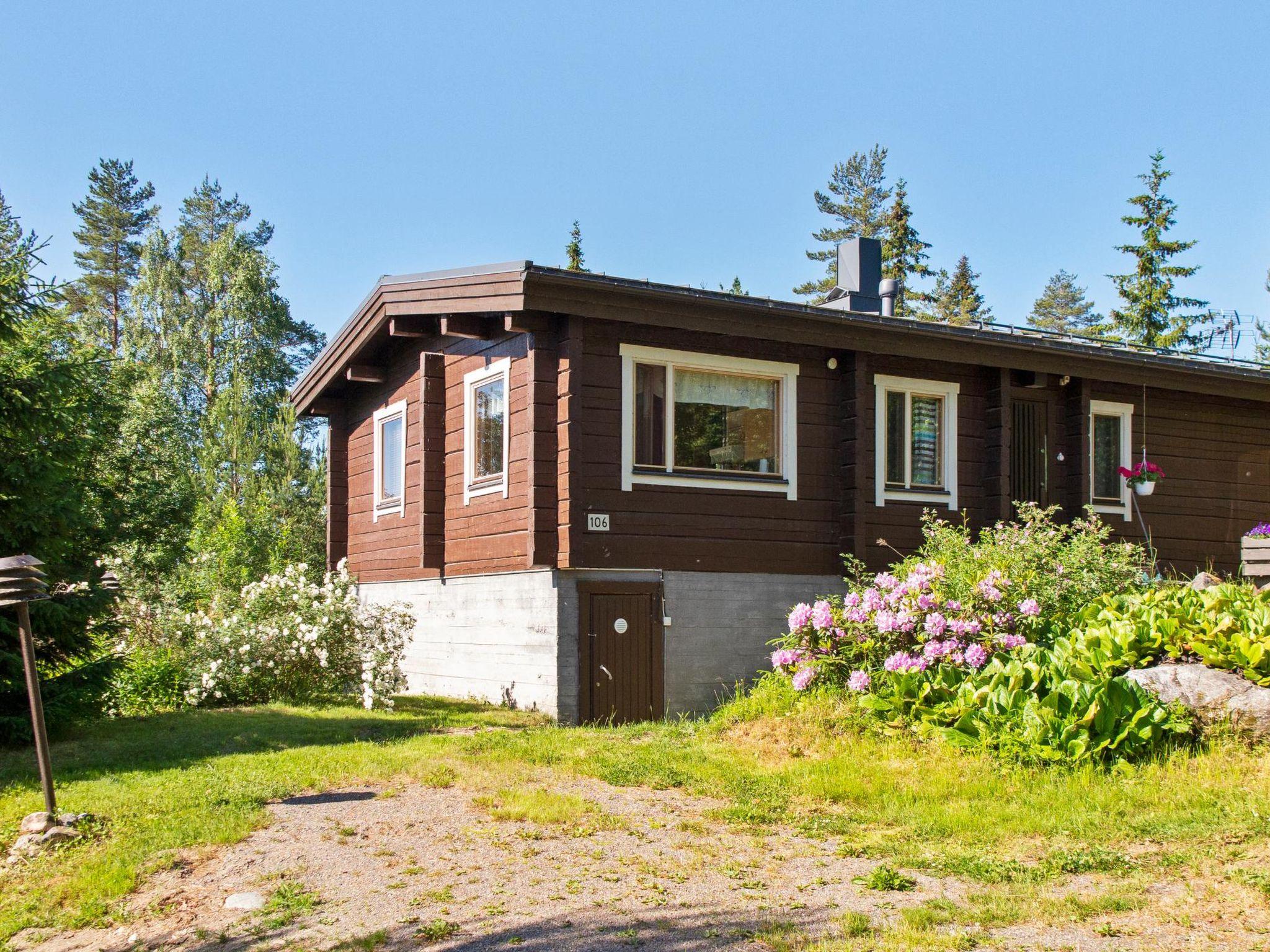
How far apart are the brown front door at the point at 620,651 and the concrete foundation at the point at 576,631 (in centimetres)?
9

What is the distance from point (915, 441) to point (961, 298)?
131 ft

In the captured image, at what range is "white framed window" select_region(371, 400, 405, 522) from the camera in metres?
16.7

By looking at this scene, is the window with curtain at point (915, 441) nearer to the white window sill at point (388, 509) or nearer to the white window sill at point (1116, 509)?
the white window sill at point (1116, 509)

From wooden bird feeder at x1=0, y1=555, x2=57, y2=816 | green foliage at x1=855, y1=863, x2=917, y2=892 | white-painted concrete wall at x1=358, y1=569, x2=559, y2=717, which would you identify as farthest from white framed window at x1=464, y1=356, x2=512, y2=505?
green foliage at x1=855, y1=863, x2=917, y2=892

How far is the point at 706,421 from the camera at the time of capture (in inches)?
537

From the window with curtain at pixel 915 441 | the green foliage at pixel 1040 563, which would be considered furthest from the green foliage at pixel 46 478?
the window with curtain at pixel 915 441

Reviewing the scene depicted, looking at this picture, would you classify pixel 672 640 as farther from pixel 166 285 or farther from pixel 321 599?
pixel 166 285

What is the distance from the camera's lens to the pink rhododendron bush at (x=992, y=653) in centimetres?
830

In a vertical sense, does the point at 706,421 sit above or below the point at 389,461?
above

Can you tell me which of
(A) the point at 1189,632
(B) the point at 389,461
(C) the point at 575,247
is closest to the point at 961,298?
(C) the point at 575,247

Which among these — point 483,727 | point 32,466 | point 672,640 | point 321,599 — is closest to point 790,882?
point 483,727

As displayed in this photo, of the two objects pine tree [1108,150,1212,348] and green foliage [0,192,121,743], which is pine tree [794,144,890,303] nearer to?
pine tree [1108,150,1212,348]

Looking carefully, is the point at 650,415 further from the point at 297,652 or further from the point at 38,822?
the point at 38,822

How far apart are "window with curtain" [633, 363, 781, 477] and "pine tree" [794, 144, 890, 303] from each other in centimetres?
3319
